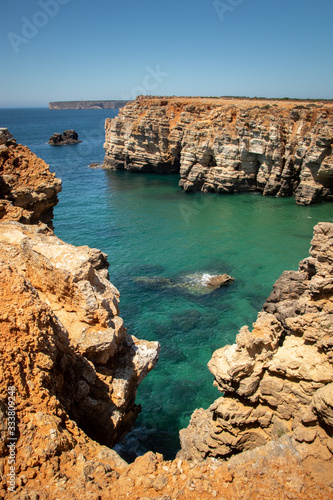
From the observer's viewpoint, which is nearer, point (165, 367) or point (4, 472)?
point (4, 472)

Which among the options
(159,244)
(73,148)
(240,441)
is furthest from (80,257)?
(73,148)

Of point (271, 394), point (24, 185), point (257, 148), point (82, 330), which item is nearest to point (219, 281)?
point (24, 185)

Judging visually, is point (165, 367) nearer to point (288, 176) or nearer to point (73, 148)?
point (288, 176)

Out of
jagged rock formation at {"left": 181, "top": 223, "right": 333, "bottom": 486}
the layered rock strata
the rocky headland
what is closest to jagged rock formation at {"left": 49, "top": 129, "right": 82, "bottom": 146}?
the rocky headland

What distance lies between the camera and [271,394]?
1003 centimetres

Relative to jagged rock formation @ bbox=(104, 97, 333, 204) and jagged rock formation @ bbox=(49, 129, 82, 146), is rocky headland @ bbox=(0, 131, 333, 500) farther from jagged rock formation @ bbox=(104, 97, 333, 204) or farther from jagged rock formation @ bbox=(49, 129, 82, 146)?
jagged rock formation @ bbox=(49, 129, 82, 146)

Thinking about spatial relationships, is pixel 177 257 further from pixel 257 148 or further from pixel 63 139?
pixel 63 139

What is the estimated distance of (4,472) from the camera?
18.6ft

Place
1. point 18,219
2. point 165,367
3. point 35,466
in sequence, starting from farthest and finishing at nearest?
point 165,367
point 18,219
point 35,466

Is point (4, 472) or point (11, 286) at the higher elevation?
point (11, 286)

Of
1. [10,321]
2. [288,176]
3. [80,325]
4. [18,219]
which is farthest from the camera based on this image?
[288,176]

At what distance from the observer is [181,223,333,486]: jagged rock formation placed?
8.64 meters

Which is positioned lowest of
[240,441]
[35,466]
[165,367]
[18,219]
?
[165,367]

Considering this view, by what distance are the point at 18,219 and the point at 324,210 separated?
45.2 meters
